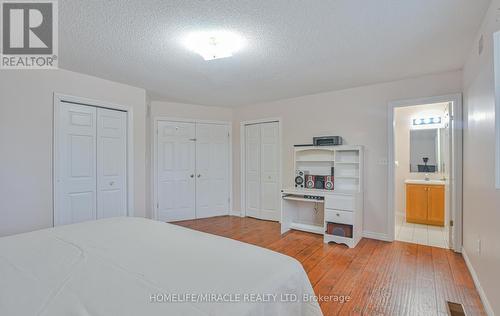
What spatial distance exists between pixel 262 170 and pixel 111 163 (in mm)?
2579

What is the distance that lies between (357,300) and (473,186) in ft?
5.22

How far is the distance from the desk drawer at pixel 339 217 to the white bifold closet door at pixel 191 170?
7.63 ft

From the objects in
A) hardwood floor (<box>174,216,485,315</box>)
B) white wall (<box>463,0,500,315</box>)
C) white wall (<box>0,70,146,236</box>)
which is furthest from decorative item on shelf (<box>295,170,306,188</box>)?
white wall (<box>0,70,146,236</box>)

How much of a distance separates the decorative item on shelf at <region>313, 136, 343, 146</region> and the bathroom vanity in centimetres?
177

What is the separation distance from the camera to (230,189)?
5.16 metres

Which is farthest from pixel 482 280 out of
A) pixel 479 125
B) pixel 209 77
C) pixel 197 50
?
pixel 209 77

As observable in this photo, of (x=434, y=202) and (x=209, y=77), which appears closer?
(x=209, y=77)

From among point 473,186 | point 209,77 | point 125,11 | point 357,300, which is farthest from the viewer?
point 209,77

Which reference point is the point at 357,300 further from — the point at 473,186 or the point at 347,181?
the point at 347,181

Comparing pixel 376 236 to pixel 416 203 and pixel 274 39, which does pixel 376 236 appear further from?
pixel 274 39

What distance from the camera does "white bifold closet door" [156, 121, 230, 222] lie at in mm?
4457

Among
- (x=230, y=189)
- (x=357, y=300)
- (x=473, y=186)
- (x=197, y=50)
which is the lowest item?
(x=357, y=300)

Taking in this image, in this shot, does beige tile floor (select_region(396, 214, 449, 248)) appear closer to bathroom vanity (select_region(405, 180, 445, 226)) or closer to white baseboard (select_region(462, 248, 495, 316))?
bathroom vanity (select_region(405, 180, 445, 226))

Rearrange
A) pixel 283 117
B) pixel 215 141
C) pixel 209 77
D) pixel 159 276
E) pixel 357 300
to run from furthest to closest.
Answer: pixel 215 141 < pixel 283 117 < pixel 209 77 < pixel 357 300 < pixel 159 276
